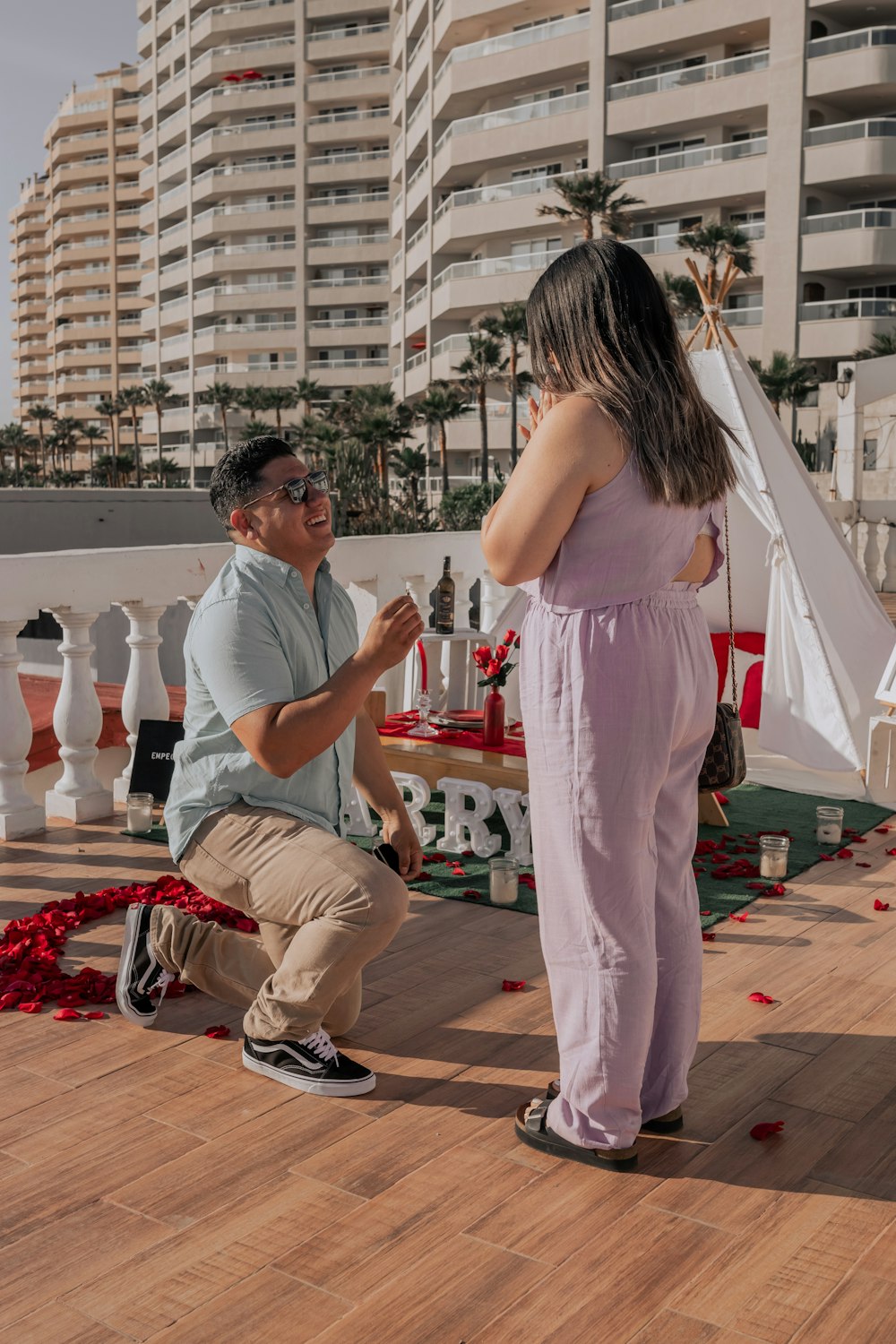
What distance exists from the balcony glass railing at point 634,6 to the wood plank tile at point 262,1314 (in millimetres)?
44238

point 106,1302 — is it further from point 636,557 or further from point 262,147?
point 262,147

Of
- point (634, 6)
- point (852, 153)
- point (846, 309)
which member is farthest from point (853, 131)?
point (634, 6)

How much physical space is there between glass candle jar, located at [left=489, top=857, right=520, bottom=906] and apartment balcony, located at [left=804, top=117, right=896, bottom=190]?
3776 centimetres

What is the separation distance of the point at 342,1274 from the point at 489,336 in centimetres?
4515

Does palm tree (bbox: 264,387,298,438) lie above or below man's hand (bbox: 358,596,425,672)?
above

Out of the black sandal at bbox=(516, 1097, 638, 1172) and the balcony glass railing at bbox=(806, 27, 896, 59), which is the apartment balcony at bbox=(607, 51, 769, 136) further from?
the black sandal at bbox=(516, 1097, 638, 1172)

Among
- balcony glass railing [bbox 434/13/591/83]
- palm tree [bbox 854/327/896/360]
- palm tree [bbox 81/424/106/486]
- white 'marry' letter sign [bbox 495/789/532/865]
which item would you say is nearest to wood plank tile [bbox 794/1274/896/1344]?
white 'marry' letter sign [bbox 495/789/532/865]

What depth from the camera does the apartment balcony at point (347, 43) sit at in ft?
197

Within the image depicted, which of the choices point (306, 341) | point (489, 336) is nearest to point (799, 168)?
point (489, 336)

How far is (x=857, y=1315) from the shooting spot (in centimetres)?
207

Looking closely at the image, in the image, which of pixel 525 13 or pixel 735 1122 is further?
pixel 525 13

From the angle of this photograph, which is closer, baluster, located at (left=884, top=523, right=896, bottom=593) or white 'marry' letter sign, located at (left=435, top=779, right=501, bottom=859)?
white 'marry' letter sign, located at (left=435, top=779, right=501, bottom=859)

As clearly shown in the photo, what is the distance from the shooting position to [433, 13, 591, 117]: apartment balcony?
1674 inches

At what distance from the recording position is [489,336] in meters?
45.5
